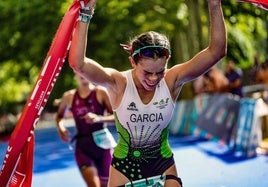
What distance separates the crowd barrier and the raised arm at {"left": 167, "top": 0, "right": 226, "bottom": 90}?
6.29m

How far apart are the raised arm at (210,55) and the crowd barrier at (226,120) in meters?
6.29

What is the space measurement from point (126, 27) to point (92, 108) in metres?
13.1

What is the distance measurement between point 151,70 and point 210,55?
15.2 inches

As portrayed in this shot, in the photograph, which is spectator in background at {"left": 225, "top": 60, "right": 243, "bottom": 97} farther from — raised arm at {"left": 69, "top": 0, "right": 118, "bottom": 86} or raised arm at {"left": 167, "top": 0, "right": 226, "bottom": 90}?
raised arm at {"left": 69, "top": 0, "right": 118, "bottom": 86}

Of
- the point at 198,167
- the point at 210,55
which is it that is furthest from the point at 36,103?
the point at 198,167

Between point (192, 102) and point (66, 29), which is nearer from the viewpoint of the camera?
point (66, 29)

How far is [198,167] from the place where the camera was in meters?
10.5

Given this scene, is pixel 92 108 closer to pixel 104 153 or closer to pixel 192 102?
pixel 104 153

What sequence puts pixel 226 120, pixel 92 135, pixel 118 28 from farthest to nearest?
1. pixel 118 28
2. pixel 226 120
3. pixel 92 135

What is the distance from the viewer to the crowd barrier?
11.2 m

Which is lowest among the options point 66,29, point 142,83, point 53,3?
point 142,83

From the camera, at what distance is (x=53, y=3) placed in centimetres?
1698

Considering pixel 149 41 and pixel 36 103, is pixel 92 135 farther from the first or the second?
pixel 149 41

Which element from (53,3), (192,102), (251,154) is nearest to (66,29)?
(251,154)
